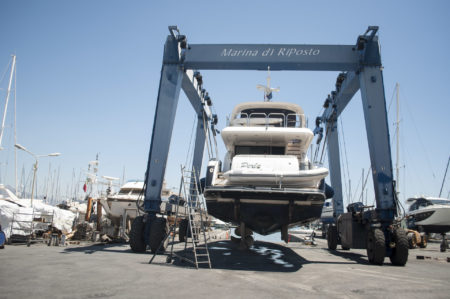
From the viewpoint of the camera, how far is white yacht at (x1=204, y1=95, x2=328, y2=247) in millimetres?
7695

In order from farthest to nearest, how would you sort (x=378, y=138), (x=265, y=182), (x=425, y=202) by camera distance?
(x=425, y=202), (x=378, y=138), (x=265, y=182)

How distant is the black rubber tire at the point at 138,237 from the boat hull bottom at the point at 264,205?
2671 millimetres

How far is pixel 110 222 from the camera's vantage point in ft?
53.5

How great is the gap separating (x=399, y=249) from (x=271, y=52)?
24.8 feet

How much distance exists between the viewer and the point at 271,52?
1154 cm

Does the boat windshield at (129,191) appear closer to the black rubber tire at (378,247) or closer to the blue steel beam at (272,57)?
the blue steel beam at (272,57)

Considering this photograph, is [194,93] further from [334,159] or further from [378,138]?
[334,159]

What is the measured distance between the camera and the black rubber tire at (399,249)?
8758 millimetres

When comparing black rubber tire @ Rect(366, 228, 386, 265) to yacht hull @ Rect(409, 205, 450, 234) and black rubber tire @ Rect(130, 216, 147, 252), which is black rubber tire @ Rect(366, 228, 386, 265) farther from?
yacht hull @ Rect(409, 205, 450, 234)

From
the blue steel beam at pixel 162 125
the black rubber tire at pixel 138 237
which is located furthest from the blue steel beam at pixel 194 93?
the black rubber tire at pixel 138 237

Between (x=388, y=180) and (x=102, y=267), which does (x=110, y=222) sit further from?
(x=388, y=180)

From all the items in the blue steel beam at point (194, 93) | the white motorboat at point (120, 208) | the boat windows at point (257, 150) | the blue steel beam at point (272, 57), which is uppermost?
the blue steel beam at point (272, 57)

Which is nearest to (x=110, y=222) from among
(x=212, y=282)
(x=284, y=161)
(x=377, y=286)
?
(x=284, y=161)

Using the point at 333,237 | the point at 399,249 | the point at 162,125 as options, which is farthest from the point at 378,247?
the point at 162,125
